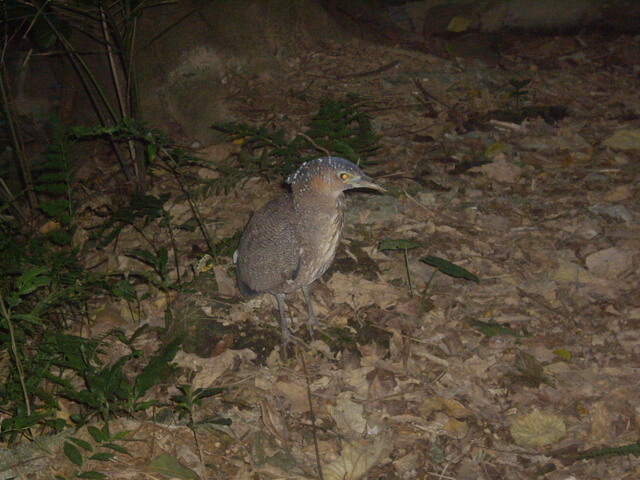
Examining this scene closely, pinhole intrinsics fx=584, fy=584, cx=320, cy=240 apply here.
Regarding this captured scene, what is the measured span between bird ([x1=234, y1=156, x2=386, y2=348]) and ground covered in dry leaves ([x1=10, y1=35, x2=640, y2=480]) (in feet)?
1.59

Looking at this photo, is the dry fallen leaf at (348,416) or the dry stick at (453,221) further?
the dry stick at (453,221)

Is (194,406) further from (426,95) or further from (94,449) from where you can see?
(426,95)

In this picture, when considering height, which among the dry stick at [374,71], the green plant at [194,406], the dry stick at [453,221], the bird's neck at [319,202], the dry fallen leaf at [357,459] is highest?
the dry stick at [374,71]

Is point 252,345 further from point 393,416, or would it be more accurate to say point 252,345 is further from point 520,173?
point 520,173

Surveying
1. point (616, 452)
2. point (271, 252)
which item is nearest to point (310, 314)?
point (271, 252)

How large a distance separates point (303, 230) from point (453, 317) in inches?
50.9

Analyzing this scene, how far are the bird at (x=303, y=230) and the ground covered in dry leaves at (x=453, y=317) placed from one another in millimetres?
483

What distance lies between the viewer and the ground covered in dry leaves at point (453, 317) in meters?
3.34

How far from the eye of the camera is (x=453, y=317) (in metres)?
4.14

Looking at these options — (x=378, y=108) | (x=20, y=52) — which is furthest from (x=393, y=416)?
(x=20, y=52)

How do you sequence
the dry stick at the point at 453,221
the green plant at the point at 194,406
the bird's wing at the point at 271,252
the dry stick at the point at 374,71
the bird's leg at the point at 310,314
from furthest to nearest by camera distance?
the dry stick at the point at 374,71 → the dry stick at the point at 453,221 → the bird's leg at the point at 310,314 → the bird's wing at the point at 271,252 → the green plant at the point at 194,406

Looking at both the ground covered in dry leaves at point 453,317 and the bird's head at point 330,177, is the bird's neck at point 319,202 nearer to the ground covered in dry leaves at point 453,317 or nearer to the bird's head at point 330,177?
the bird's head at point 330,177

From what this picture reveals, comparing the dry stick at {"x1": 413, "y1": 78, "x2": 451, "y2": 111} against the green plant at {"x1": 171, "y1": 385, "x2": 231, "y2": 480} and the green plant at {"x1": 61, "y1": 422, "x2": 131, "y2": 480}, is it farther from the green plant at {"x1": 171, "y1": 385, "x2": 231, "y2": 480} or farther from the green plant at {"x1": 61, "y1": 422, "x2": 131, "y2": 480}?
the green plant at {"x1": 61, "y1": 422, "x2": 131, "y2": 480}

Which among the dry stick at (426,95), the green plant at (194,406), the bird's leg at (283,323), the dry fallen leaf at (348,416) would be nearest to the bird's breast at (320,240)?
the bird's leg at (283,323)
